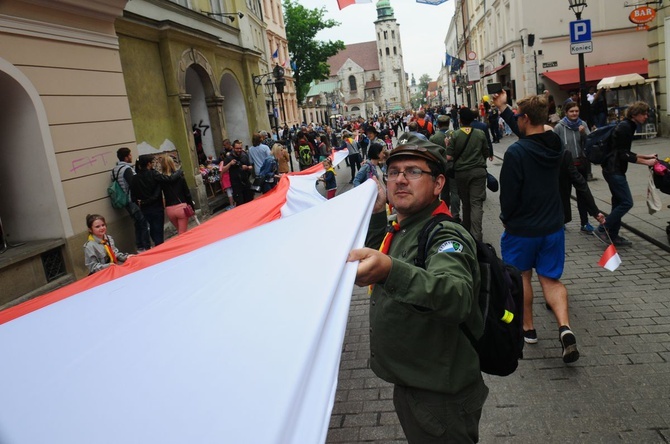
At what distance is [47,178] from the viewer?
812 centimetres

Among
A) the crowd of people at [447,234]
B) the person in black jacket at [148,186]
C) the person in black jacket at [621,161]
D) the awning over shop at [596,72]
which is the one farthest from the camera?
the awning over shop at [596,72]

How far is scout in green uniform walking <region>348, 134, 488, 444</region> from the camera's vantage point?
1.86 m

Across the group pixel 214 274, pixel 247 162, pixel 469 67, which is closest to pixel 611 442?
pixel 214 274

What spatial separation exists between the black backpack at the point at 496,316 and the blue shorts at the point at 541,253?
6.72ft

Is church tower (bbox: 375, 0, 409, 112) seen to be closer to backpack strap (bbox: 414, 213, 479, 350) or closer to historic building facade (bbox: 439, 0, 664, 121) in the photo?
historic building facade (bbox: 439, 0, 664, 121)

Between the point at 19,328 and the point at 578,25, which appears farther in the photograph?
the point at 578,25

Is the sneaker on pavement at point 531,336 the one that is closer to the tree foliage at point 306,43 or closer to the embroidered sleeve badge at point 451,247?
the embroidered sleeve badge at point 451,247

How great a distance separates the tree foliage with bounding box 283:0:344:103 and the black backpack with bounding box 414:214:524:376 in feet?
177

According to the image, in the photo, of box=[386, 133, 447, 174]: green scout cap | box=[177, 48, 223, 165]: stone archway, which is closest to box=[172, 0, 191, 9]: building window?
box=[177, 48, 223, 165]: stone archway

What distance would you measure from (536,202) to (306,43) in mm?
53552

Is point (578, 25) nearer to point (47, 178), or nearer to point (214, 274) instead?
point (47, 178)

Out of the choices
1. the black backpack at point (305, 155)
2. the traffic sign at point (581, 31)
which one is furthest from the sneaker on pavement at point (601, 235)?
the black backpack at point (305, 155)

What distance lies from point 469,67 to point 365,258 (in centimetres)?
2469

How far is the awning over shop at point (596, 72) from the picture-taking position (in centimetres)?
2531
